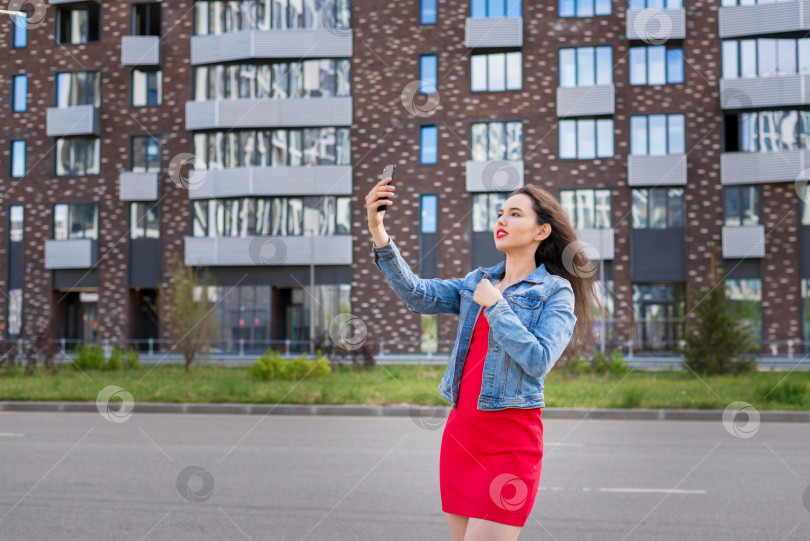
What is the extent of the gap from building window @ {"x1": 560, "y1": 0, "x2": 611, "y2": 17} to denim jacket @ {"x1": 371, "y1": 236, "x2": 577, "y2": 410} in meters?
32.8

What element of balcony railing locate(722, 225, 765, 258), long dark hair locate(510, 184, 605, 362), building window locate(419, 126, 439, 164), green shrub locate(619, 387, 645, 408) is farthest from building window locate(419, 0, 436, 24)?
long dark hair locate(510, 184, 605, 362)

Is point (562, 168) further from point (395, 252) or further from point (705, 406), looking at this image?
point (395, 252)

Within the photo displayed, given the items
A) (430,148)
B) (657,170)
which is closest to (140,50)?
(430,148)

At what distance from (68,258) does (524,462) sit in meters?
37.3

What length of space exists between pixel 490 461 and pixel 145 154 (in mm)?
36280

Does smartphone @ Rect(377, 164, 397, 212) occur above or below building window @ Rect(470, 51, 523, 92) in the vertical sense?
below

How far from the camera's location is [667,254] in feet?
109

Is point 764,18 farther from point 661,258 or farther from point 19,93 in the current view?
point 19,93

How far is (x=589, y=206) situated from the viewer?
33688 millimetres

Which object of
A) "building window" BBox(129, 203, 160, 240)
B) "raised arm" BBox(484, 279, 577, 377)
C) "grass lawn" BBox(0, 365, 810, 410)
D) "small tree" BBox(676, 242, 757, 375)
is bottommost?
"grass lawn" BBox(0, 365, 810, 410)

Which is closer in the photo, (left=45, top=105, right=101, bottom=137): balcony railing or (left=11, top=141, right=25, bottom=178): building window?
(left=45, top=105, right=101, bottom=137): balcony railing

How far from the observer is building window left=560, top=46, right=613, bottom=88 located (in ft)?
110

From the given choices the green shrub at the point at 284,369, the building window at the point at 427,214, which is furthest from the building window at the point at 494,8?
the green shrub at the point at 284,369

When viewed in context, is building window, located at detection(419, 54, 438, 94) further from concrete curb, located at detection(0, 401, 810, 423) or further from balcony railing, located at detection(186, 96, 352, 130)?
concrete curb, located at detection(0, 401, 810, 423)
